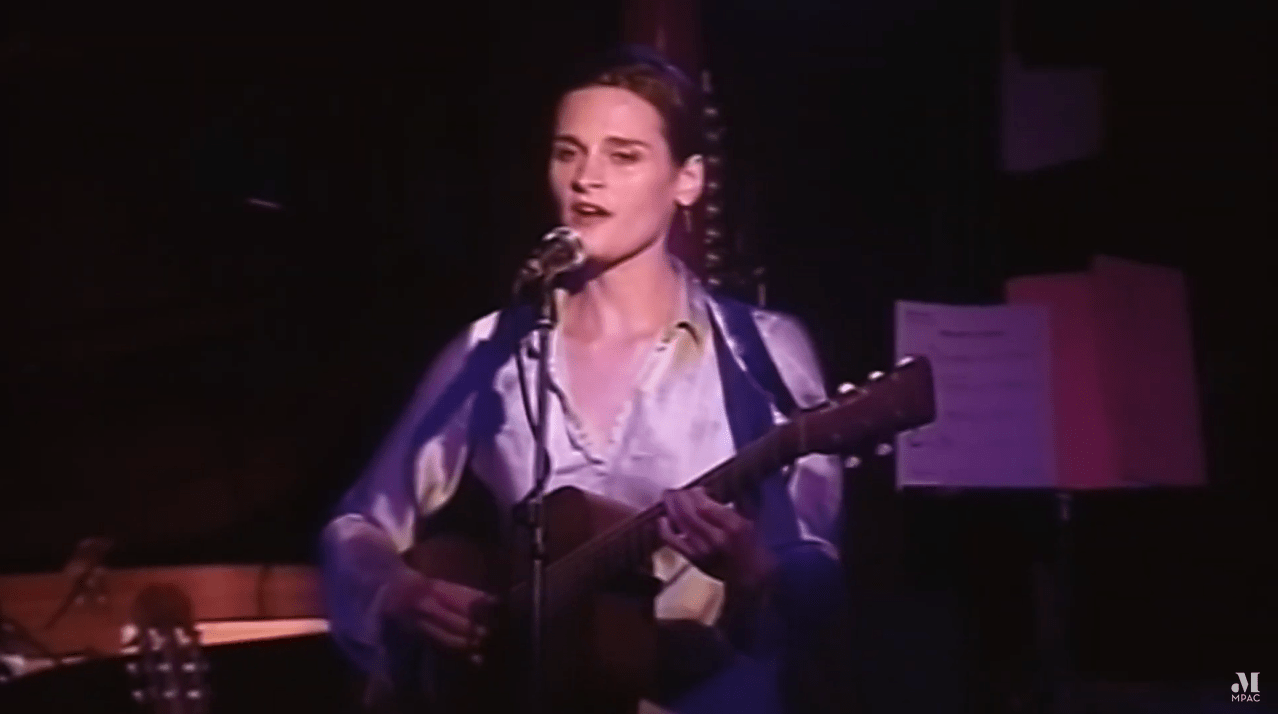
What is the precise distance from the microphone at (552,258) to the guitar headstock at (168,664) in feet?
2.38

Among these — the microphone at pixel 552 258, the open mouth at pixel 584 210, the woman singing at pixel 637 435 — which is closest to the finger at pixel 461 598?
the woman singing at pixel 637 435

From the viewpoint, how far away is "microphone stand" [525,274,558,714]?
7.72ft

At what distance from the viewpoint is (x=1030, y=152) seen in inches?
102

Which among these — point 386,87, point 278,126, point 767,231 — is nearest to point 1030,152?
point 767,231

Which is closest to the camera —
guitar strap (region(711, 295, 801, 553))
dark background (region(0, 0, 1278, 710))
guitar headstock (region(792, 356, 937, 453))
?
guitar headstock (region(792, 356, 937, 453))

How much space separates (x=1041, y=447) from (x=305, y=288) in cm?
120

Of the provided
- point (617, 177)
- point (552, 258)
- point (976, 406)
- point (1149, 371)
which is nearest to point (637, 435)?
point (552, 258)

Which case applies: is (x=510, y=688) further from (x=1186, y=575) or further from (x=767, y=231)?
(x=1186, y=575)

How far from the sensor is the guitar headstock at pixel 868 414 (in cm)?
227

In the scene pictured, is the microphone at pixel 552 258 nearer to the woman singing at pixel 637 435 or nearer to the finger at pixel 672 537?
the woman singing at pixel 637 435

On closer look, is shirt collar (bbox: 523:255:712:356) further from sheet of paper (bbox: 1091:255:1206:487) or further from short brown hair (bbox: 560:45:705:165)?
sheet of paper (bbox: 1091:255:1206:487)

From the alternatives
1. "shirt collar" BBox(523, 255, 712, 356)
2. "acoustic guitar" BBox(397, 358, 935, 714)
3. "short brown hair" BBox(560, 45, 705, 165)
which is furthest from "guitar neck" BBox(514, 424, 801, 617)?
"short brown hair" BBox(560, 45, 705, 165)

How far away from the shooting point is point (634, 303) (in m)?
2.54

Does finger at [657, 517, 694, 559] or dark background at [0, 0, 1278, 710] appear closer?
finger at [657, 517, 694, 559]
